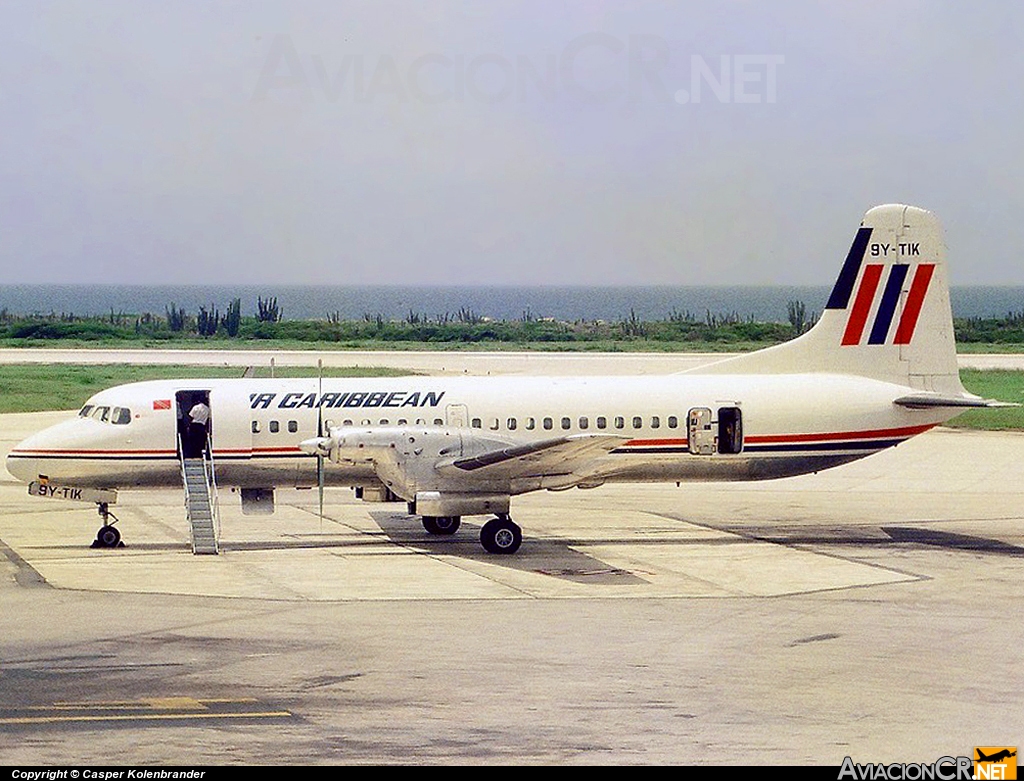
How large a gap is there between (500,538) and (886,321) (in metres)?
10.2

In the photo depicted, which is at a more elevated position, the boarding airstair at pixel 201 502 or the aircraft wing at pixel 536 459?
the aircraft wing at pixel 536 459

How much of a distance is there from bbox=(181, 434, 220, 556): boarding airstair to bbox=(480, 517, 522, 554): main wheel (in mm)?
5239

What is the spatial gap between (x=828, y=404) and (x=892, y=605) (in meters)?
8.06

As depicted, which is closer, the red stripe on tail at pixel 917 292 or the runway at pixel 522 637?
the runway at pixel 522 637

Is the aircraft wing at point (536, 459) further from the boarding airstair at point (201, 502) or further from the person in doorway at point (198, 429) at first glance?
the person in doorway at point (198, 429)

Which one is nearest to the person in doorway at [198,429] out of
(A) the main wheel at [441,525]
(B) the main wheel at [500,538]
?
(A) the main wheel at [441,525]

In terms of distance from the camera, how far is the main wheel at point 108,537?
97.2ft

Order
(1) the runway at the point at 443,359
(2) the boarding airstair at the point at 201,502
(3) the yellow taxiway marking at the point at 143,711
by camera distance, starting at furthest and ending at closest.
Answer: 1. (1) the runway at the point at 443,359
2. (2) the boarding airstair at the point at 201,502
3. (3) the yellow taxiway marking at the point at 143,711

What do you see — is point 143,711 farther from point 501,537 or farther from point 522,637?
point 501,537

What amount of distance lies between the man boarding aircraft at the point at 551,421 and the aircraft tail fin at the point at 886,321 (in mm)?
31

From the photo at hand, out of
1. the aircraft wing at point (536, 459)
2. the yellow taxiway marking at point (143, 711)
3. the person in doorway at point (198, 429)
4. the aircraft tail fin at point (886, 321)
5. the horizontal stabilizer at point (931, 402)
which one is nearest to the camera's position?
the yellow taxiway marking at point (143, 711)

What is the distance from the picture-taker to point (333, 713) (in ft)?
55.0

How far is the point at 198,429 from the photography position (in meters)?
30.2

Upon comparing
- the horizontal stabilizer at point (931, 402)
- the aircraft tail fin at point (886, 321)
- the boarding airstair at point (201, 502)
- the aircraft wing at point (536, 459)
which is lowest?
the boarding airstair at point (201, 502)
